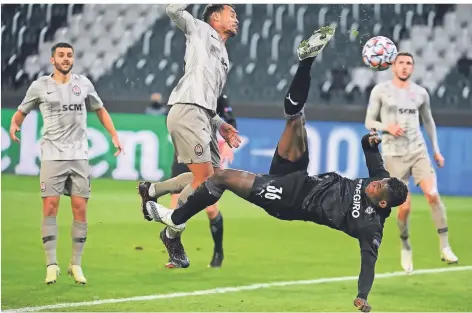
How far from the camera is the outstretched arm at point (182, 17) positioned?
6.71 metres

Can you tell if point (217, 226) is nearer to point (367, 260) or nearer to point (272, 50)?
point (367, 260)

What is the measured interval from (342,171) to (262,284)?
14.3ft

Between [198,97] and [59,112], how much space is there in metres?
1.44

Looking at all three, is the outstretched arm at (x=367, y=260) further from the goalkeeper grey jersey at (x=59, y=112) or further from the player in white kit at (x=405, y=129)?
the player in white kit at (x=405, y=129)

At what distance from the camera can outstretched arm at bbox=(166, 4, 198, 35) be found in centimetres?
671

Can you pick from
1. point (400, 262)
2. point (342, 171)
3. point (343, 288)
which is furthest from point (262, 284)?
point (342, 171)

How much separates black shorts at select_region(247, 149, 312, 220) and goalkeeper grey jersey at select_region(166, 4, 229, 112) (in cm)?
72

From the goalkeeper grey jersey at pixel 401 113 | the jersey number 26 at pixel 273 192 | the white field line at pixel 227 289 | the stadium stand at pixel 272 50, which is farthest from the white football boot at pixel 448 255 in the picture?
the stadium stand at pixel 272 50

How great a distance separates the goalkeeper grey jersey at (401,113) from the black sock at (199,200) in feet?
9.11

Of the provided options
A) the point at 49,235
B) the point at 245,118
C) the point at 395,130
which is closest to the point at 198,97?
the point at 49,235

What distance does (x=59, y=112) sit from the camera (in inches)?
306

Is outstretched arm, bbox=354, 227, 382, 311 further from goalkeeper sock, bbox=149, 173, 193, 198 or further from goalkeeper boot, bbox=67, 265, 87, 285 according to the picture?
goalkeeper boot, bbox=67, 265, 87, 285

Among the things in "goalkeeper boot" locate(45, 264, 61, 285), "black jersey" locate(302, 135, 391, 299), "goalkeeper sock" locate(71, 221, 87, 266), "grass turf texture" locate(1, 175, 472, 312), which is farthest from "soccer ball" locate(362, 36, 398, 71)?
"goalkeeper boot" locate(45, 264, 61, 285)

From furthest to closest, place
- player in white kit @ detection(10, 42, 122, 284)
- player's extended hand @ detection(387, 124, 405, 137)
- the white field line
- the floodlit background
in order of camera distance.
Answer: the floodlit background, player's extended hand @ detection(387, 124, 405, 137), player in white kit @ detection(10, 42, 122, 284), the white field line
